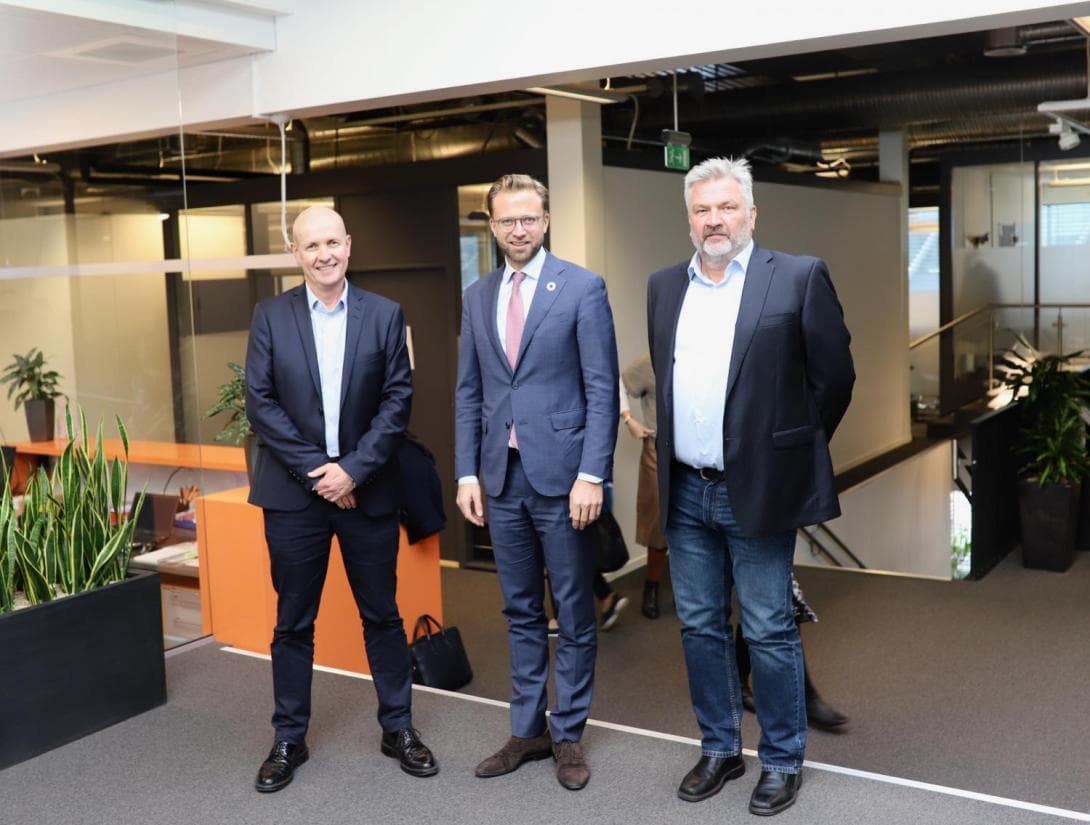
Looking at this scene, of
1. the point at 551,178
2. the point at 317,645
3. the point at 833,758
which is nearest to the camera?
the point at 833,758

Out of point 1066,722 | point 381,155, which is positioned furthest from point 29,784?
point 381,155

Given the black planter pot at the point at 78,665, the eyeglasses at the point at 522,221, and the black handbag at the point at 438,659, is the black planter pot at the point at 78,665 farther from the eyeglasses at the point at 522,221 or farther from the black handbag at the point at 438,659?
the eyeglasses at the point at 522,221

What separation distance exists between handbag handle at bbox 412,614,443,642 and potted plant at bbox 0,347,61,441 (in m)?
1.50

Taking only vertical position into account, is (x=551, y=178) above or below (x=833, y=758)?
above

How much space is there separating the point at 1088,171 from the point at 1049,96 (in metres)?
2.65

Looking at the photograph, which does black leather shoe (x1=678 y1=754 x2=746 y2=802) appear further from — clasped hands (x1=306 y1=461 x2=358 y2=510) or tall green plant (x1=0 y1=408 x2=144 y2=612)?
tall green plant (x1=0 y1=408 x2=144 y2=612)

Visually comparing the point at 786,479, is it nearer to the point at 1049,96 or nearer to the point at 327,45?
the point at 327,45

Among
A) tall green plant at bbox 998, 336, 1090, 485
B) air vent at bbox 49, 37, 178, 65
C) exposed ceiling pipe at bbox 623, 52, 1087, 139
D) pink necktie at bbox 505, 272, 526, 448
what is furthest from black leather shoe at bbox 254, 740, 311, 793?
exposed ceiling pipe at bbox 623, 52, 1087, 139

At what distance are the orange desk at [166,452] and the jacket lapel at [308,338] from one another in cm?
128

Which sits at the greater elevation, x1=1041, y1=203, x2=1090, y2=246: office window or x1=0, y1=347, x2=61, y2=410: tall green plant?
x1=1041, y1=203, x2=1090, y2=246: office window

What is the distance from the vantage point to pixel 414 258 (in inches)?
280

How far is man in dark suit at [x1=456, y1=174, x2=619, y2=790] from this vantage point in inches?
118

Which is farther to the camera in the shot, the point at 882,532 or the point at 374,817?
the point at 882,532

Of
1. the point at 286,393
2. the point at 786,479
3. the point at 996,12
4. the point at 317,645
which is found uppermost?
the point at 996,12
